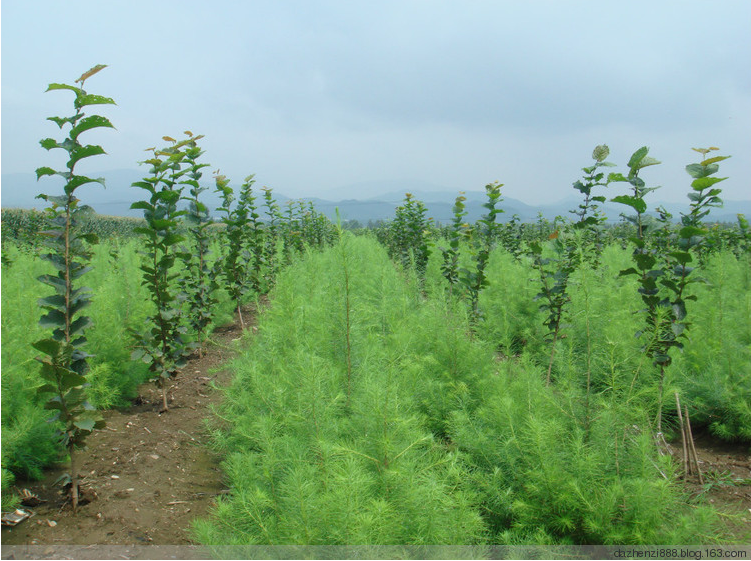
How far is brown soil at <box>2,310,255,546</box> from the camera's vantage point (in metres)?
2.68

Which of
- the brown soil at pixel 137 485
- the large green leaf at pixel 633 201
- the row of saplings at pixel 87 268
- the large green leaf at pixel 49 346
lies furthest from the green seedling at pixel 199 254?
the large green leaf at pixel 633 201

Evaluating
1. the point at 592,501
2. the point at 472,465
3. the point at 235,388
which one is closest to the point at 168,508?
the point at 235,388

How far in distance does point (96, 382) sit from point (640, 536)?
14.3 ft

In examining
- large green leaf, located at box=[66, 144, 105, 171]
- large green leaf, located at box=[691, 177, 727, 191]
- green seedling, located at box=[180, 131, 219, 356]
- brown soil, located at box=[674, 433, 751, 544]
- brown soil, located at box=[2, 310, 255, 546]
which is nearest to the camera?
brown soil, located at box=[674, 433, 751, 544]

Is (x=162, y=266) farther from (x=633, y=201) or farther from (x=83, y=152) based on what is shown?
(x=633, y=201)

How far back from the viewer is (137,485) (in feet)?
10.5

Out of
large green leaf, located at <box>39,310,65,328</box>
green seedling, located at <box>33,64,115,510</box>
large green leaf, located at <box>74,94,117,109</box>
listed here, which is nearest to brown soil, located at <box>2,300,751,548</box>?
green seedling, located at <box>33,64,115,510</box>

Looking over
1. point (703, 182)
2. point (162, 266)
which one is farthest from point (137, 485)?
point (703, 182)

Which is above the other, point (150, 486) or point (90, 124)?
point (90, 124)

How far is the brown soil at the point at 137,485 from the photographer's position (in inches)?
105

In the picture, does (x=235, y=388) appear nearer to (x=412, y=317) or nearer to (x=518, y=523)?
(x=412, y=317)

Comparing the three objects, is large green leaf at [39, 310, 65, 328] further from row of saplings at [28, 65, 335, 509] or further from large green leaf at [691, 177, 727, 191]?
large green leaf at [691, 177, 727, 191]

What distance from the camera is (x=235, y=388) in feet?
13.7

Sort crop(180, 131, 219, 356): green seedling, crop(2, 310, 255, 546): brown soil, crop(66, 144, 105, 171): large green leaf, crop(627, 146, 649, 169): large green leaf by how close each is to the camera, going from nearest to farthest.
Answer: crop(2, 310, 255, 546): brown soil → crop(66, 144, 105, 171): large green leaf → crop(627, 146, 649, 169): large green leaf → crop(180, 131, 219, 356): green seedling
